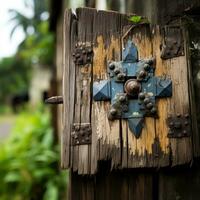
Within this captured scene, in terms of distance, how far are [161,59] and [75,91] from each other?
0.49 m

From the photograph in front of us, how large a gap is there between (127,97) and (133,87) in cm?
6

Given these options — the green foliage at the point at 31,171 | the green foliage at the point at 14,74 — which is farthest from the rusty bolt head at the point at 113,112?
the green foliage at the point at 14,74

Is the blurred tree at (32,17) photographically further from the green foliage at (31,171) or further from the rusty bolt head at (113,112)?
the rusty bolt head at (113,112)

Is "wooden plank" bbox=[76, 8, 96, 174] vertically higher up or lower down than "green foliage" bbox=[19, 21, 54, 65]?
lower down

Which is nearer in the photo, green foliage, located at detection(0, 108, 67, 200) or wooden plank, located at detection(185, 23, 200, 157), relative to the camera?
wooden plank, located at detection(185, 23, 200, 157)

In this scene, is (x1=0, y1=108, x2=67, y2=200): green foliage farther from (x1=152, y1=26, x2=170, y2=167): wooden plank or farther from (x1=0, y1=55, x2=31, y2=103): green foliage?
(x1=0, y1=55, x2=31, y2=103): green foliage

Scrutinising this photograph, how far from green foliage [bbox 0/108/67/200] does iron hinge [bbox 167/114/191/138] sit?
13.6 feet

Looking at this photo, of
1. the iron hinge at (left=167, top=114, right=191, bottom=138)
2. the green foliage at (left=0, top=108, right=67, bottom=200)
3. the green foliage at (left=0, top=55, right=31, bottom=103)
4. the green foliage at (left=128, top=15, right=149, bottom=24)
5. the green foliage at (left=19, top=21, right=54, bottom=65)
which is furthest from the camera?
the green foliage at (left=0, top=55, right=31, bottom=103)

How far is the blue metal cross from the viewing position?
Answer: 2529 mm

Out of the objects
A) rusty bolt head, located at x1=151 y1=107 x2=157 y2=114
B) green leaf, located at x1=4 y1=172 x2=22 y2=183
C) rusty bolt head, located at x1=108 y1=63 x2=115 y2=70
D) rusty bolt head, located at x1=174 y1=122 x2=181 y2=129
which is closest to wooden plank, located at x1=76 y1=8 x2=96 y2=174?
rusty bolt head, located at x1=108 y1=63 x2=115 y2=70

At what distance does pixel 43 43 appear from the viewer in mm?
10867

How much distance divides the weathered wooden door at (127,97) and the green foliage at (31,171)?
13.1 ft

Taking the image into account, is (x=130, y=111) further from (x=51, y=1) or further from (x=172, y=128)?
(x=51, y=1)

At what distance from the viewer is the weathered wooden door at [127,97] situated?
252cm
